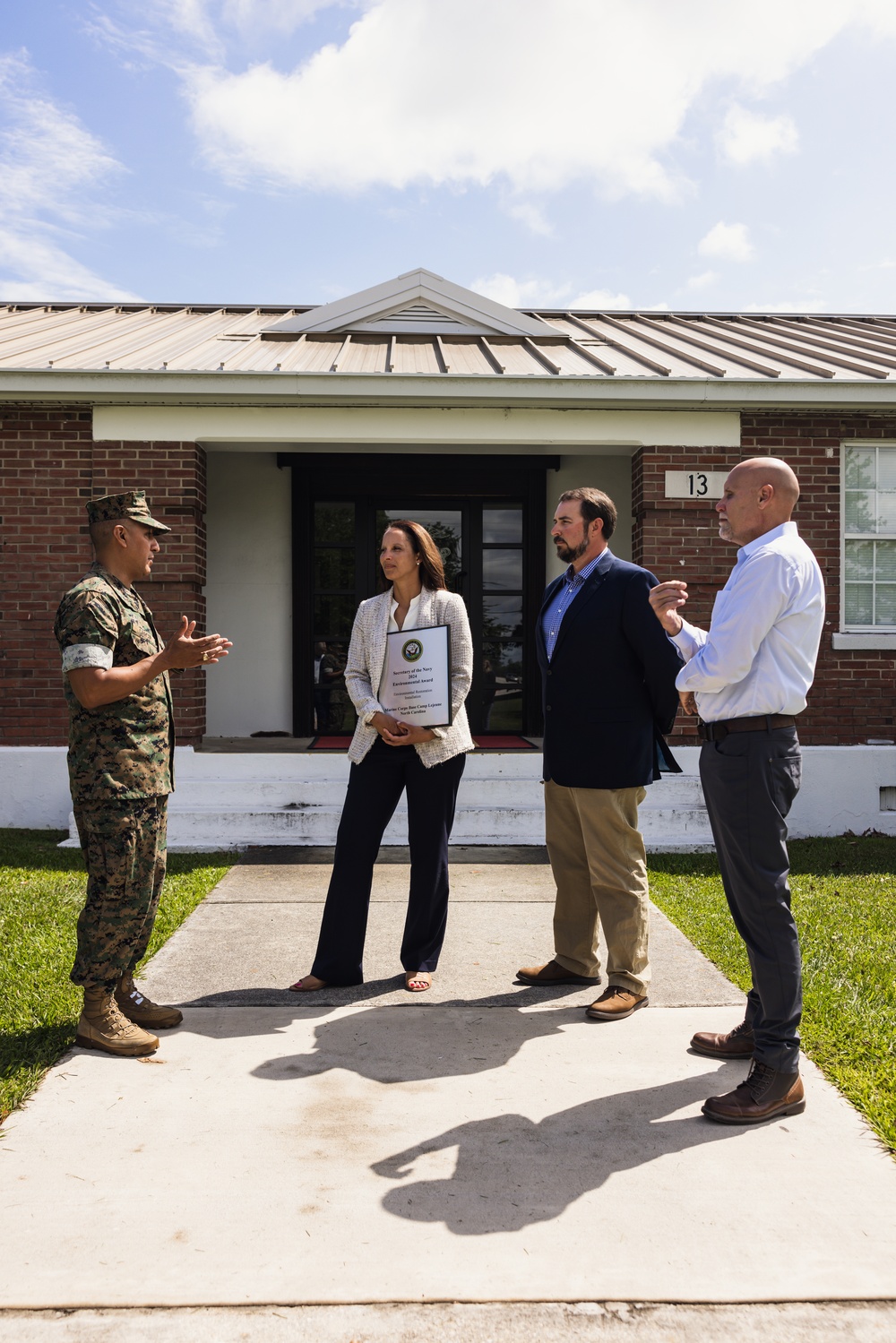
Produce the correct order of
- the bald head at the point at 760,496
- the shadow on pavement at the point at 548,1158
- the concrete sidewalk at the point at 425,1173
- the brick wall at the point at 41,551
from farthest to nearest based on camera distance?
the brick wall at the point at 41,551 → the bald head at the point at 760,496 → the shadow on pavement at the point at 548,1158 → the concrete sidewalk at the point at 425,1173

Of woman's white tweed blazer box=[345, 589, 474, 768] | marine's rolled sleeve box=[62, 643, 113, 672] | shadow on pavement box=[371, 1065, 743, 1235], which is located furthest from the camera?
woman's white tweed blazer box=[345, 589, 474, 768]

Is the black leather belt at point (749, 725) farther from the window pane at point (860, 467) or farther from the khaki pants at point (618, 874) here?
the window pane at point (860, 467)

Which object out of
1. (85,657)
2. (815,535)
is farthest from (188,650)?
(815,535)

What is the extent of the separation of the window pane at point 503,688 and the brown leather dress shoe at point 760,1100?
7.23m

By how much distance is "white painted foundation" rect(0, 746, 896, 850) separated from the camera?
773 centimetres

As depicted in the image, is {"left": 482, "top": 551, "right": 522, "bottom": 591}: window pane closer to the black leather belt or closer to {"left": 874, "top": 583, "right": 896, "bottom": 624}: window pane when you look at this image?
{"left": 874, "top": 583, "right": 896, "bottom": 624}: window pane

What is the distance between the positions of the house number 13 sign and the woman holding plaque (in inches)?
164

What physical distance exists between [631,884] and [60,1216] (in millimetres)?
2377

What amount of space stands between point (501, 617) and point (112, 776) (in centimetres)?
712

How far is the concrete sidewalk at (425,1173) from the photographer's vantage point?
236cm

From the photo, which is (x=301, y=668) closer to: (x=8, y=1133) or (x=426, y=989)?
(x=426, y=989)

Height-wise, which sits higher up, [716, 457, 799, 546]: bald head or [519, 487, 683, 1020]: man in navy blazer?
[716, 457, 799, 546]: bald head

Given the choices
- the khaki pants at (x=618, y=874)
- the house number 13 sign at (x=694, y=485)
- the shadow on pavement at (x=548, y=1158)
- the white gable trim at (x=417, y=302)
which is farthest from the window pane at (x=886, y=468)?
the shadow on pavement at (x=548, y=1158)

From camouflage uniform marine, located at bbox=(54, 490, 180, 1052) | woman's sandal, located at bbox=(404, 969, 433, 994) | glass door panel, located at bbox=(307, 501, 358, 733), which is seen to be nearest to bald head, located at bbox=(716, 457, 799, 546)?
camouflage uniform marine, located at bbox=(54, 490, 180, 1052)
